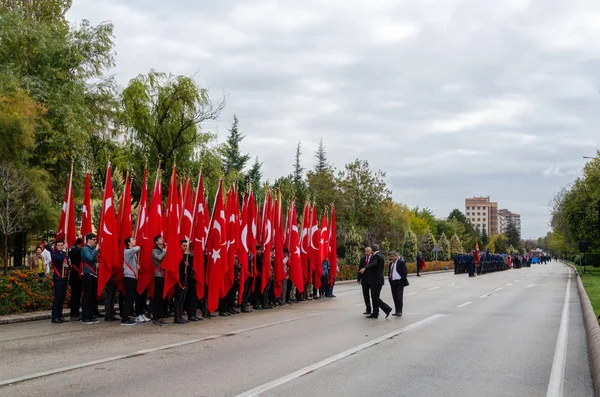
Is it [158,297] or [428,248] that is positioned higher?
[428,248]

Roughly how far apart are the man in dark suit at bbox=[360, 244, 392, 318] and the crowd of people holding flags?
11.6 feet

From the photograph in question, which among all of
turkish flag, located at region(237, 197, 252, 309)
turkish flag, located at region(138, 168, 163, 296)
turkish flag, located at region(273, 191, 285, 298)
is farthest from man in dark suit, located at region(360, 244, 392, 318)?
turkish flag, located at region(138, 168, 163, 296)

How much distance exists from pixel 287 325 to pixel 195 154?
2389cm

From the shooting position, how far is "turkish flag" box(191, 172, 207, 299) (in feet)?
50.8

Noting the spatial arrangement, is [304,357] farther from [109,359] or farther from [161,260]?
[161,260]

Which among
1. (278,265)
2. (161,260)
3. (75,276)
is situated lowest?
(75,276)

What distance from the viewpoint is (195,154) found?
36781 mm

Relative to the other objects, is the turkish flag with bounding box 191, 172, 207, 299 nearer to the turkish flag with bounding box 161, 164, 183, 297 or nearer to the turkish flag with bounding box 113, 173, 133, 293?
the turkish flag with bounding box 161, 164, 183, 297

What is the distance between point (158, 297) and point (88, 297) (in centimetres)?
165

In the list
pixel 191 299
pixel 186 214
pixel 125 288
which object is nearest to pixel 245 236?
pixel 186 214

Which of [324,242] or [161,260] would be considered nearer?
[161,260]

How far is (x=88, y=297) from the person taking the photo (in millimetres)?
14633

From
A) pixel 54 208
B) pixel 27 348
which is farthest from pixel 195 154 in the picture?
pixel 27 348

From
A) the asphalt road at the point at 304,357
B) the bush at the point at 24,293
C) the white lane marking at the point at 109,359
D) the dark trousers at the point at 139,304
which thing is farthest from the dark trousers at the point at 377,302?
the bush at the point at 24,293
